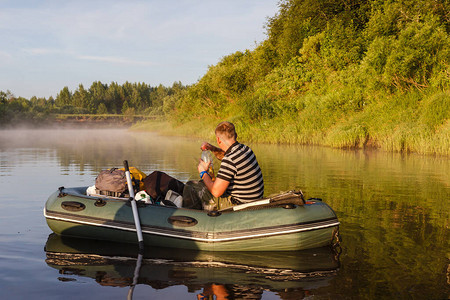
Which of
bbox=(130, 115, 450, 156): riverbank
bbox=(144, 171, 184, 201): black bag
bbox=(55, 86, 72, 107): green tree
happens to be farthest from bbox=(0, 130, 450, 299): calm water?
bbox=(55, 86, 72, 107): green tree

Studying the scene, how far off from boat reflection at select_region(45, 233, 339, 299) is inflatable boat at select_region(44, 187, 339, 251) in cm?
13

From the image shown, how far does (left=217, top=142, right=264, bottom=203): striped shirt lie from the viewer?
218 inches

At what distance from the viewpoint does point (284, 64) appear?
3338cm

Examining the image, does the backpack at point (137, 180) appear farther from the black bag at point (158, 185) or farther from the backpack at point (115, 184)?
the black bag at point (158, 185)

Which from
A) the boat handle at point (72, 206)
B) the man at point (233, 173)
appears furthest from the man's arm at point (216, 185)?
the boat handle at point (72, 206)

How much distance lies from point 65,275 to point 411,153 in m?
15.7

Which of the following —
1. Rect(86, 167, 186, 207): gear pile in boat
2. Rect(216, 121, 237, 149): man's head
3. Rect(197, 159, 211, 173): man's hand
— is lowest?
Rect(86, 167, 186, 207): gear pile in boat

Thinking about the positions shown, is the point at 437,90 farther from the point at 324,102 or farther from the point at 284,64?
the point at 284,64

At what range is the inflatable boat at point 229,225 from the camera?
541 cm

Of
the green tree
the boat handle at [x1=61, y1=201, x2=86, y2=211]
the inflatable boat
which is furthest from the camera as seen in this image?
the green tree

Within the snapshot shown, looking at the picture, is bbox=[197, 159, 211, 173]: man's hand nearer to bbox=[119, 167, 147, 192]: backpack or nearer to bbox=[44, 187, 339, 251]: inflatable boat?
bbox=[44, 187, 339, 251]: inflatable boat

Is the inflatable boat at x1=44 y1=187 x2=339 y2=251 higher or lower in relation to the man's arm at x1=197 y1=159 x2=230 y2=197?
lower

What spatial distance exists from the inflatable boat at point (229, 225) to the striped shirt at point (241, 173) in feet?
0.72

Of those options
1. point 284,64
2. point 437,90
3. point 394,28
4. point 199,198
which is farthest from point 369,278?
point 284,64
